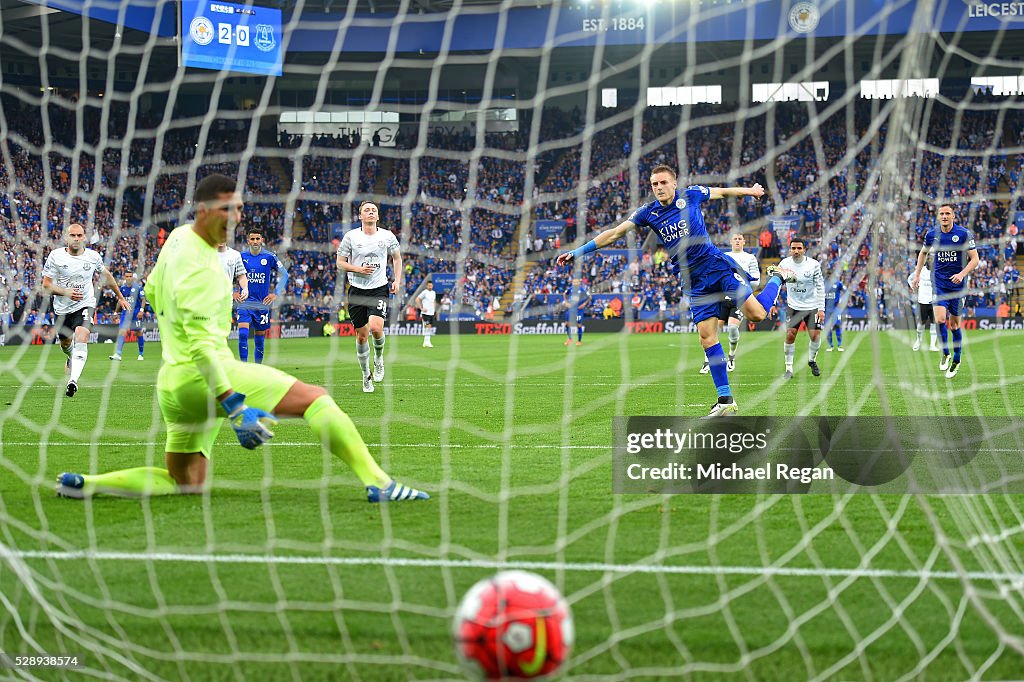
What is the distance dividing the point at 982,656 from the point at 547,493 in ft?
9.76

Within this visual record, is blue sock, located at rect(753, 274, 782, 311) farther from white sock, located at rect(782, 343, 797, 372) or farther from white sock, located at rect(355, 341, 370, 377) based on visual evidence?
white sock, located at rect(355, 341, 370, 377)

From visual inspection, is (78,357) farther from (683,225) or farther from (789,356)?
(789,356)

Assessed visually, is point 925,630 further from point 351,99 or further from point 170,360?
point 351,99

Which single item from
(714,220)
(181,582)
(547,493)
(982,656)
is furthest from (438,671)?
(714,220)

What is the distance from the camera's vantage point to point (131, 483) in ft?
19.8

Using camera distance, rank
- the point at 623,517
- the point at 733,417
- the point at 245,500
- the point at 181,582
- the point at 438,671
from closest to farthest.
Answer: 1. the point at 438,671
2. the point at 181,582
3. the point at 623,517
4. the point at 245,500
5. the point at 733,417

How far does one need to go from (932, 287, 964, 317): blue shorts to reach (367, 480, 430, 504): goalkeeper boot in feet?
33.3

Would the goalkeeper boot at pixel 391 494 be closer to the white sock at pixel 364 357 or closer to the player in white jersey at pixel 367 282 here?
the player in white jersey at pixel 367 282

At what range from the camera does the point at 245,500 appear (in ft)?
19.9

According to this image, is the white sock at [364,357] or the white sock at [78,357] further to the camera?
the white sock at [364,357]

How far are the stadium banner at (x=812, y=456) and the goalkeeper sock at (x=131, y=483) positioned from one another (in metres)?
2.59

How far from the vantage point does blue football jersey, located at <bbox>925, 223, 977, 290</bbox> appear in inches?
535

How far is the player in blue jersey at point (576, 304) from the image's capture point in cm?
2886

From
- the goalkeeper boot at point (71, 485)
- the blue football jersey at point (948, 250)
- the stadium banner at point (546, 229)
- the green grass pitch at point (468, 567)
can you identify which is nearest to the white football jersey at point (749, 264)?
the blue football jersey at point (948, 250)
